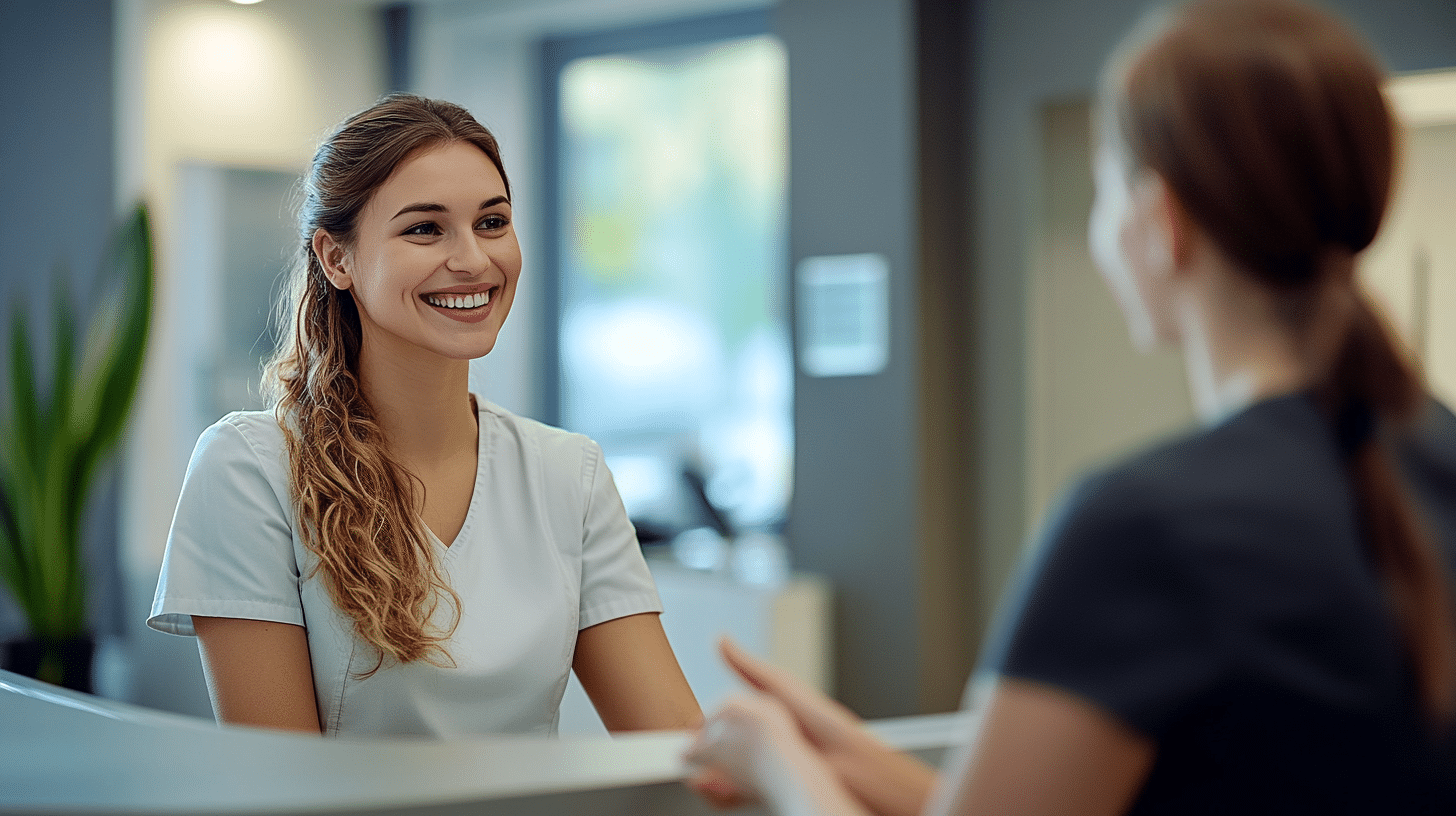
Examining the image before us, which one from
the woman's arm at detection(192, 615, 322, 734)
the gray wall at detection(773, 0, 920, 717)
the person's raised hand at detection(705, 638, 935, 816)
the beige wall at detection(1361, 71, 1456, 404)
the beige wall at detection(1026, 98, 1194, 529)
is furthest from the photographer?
the beige wall at detection(1026, 98, 1194, 529)

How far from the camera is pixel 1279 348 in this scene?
79 centimetres

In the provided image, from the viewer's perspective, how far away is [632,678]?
168 centimetres

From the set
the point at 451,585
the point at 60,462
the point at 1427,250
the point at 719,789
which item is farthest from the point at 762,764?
the point at 60,462

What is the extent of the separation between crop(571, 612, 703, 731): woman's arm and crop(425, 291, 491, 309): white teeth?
0.42 m

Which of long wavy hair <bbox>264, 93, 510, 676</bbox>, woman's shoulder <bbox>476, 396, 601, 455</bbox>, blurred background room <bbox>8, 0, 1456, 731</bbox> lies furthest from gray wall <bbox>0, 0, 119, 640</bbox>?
woman's shoulder <bbox>476, 396, 601, 455</bbox>

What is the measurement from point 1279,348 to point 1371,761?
0.23 metres

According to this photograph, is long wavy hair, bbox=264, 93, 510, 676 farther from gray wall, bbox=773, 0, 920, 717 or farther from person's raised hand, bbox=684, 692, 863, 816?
gray wall, bbox=773, 0, 920, 717

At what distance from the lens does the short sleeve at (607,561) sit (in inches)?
66.8

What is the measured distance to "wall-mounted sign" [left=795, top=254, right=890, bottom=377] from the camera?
4.27m

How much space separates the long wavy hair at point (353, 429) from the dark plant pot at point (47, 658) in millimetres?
2944

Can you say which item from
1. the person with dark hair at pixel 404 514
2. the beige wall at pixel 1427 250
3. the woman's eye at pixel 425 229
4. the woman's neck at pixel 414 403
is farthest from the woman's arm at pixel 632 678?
the beige wall at pixel 1427 250

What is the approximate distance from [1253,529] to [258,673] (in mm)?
1154

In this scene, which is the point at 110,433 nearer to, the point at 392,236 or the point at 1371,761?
the point at 392,236

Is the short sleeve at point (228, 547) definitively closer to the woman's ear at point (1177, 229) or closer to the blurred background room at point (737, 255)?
the woman's ear at point (1177, 229)
